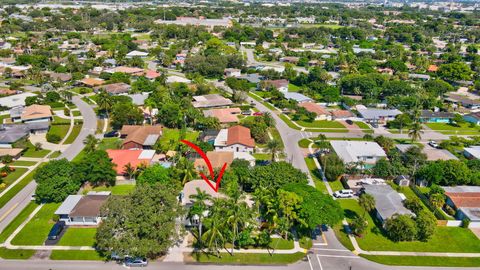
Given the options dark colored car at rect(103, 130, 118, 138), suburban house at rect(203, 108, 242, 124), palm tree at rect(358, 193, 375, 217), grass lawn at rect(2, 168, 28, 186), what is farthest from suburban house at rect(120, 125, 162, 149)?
palm tree at rect(358, 193, 375, 217)

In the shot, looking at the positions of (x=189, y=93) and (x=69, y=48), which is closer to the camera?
(x=189, y=93)

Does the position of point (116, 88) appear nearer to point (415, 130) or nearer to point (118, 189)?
point (118, 189)

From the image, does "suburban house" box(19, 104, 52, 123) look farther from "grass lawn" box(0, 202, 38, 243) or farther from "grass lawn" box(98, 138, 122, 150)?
"grass lawn" box(0, 202, 38, 243)

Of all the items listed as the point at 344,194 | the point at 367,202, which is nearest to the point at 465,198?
the point at 367,202

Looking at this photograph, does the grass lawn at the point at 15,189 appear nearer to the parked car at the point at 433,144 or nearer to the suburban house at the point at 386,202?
the suburban house at the point at 386,202

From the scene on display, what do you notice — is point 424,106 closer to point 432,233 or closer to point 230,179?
point 432,233

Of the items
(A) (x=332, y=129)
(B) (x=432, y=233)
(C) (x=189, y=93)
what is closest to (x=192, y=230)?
(B) (x=432, y=233)

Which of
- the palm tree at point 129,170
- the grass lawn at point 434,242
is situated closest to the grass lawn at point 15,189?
the palm tree at point 129,170
